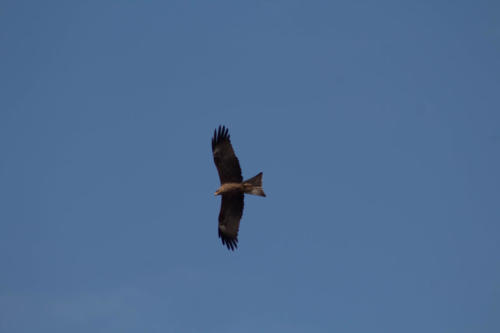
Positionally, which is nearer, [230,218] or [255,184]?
[255,184]

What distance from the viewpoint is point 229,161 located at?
2145cm

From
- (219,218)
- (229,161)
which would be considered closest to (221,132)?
(229,161)

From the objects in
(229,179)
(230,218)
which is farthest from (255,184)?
(230,218)

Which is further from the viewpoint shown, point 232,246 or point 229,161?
point 232,246

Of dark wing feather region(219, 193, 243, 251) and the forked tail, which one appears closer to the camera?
the forked tail

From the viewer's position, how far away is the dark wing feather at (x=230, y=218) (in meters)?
22.0

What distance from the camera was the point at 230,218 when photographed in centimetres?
2259

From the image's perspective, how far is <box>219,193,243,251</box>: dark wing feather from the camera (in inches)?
867

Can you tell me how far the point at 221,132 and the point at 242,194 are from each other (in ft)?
6.89

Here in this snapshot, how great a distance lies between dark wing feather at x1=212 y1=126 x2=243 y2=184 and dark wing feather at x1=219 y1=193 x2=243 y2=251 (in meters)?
0.63

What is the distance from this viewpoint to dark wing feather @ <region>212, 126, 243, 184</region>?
21.4 metres

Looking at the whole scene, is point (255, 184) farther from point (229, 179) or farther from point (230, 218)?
point (230, 218)

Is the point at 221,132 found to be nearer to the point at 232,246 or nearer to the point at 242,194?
the point at 242,194

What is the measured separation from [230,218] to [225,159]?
2237 mm
